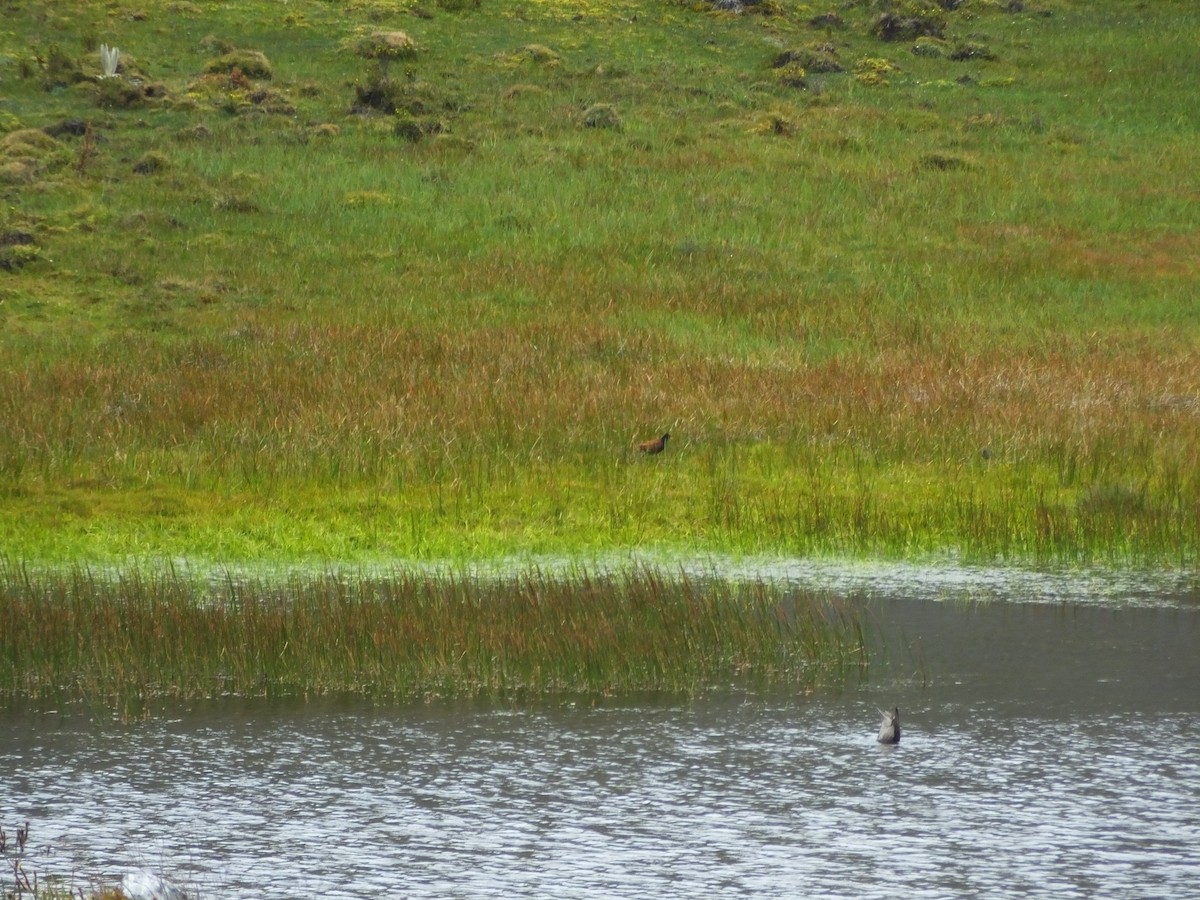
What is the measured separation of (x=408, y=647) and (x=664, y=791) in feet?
9.12

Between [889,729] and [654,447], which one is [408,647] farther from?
[654,447]

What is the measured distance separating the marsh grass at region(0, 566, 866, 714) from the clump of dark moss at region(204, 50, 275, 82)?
33.9m

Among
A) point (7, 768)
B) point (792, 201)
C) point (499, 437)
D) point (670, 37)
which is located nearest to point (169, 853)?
point (7, 768)

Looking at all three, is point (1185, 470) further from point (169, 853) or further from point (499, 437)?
point (169, 853)

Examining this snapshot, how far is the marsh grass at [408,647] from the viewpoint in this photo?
10719 mm

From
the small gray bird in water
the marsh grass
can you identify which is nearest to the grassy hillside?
the marsh grass

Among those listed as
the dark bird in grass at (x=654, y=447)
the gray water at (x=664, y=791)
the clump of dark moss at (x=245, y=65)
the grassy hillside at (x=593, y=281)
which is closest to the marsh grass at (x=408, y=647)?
the gray water at (x=664, y=791)

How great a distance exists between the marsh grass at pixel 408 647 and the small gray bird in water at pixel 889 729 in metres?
1.41

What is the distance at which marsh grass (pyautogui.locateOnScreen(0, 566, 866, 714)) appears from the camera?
35.2 ft

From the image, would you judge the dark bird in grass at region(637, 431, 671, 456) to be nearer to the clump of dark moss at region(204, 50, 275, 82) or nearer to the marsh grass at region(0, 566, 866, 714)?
the marsh grass at region(0, 566, 866, 714)

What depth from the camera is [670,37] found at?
51.1 m

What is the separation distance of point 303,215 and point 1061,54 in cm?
2773

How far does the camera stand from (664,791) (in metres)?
8.71

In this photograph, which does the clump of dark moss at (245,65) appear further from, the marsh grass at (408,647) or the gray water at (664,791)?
the gray water at (664,791)
